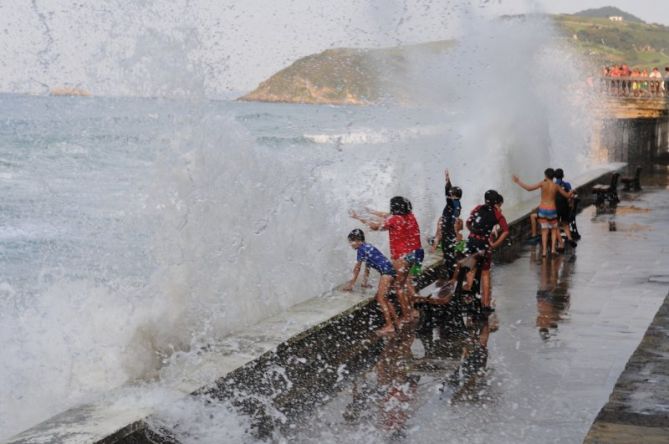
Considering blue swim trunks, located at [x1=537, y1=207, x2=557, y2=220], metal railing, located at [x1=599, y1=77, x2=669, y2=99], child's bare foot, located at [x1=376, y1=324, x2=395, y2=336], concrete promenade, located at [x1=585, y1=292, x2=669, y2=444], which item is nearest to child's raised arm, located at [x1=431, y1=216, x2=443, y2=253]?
blue swim trunks, located at [x1=537, y1=207, x2=557, y2=220]

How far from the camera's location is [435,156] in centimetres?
2919

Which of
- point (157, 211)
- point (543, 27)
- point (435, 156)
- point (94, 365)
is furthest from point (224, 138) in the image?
point (435, 156)

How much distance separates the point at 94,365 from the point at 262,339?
4.66 feet

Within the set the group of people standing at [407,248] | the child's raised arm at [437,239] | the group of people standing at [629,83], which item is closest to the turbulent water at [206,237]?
the child's raised arm at [437,239]

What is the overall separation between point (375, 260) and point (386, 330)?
66 centimetres

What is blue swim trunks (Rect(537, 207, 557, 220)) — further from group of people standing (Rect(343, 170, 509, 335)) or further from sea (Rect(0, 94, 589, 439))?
group of people standing (Rect(343, 170, 509, 335))

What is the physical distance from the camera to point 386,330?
→ 27.3 feet

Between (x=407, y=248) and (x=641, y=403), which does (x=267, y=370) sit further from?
(x=407, y=248)

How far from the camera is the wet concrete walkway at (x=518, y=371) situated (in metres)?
5.93

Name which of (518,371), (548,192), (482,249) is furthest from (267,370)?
(548,192)

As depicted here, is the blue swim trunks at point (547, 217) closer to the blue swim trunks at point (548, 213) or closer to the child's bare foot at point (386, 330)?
the blue swim trunks at point (548, 213)

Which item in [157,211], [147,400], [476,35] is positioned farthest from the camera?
A: [476,35]

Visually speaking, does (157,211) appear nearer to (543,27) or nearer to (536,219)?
(536,219)

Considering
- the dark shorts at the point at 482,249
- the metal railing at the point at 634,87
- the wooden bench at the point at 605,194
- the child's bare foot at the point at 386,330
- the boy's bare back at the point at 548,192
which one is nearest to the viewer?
the child's bare foot at the point at 386,330
